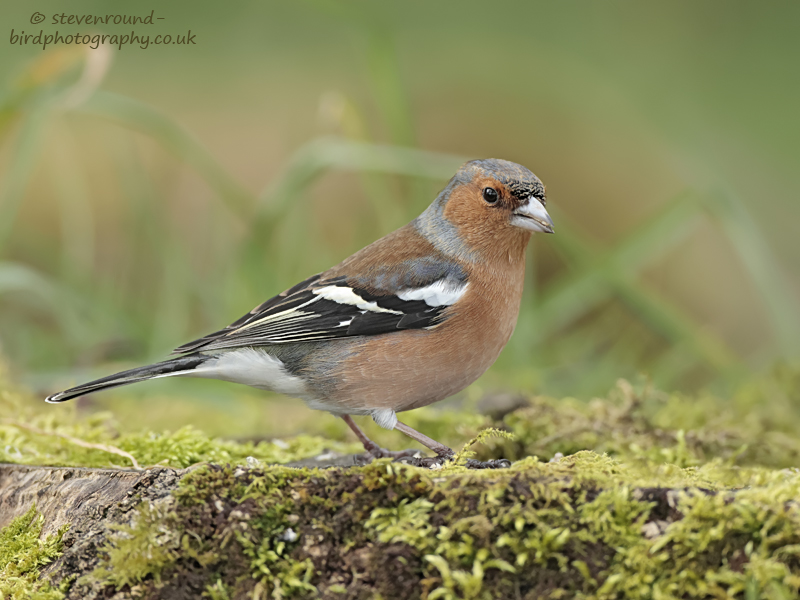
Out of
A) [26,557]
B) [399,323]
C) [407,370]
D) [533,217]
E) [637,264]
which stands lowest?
[26,557]

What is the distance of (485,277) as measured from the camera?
385 cm

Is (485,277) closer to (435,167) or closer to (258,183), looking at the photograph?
(435,167)

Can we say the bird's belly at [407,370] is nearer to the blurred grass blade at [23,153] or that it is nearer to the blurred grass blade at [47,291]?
the blurred grass blade at [47,291]

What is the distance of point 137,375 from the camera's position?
3.41 m

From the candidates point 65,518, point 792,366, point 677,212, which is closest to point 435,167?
point 677,212

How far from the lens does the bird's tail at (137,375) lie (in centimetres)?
329

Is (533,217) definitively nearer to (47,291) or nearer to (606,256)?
(606,256)

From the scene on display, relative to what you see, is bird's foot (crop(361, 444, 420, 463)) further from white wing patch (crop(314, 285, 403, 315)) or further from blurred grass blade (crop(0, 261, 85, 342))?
blurred grass blade (crop(0, 261, 85, 342))

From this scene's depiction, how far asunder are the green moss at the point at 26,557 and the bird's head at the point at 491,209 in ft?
7.46

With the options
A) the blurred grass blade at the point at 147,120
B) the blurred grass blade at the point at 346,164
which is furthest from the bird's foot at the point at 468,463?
the blurred grass blade at the point at 147,120

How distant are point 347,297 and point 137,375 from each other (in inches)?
41.7

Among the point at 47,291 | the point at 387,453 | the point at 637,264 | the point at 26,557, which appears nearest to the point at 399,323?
the point at 387,453

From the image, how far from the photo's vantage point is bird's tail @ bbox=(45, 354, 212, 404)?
3.29 m

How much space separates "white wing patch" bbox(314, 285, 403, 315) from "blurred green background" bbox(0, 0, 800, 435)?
74.4 inches
